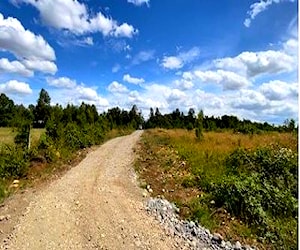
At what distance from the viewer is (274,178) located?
10.5 m

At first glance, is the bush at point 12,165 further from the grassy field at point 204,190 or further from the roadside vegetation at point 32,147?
the grassy field at point 204,190

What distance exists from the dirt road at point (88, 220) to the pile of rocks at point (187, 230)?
10.1 inches

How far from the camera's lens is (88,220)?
7969mm

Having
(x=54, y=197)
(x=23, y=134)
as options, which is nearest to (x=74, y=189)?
(x=54, y=197)

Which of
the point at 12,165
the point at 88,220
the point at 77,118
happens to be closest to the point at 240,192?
the point at 88,220

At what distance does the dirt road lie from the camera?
6738 millimetres

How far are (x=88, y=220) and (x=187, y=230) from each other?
222 cm

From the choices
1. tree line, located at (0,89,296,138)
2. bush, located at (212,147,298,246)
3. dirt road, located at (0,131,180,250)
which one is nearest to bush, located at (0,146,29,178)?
dirt road, located at (0,131,180,250)

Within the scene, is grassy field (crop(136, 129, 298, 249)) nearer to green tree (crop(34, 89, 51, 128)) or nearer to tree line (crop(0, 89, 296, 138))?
tree line (crop(0, 89, 296, 138))

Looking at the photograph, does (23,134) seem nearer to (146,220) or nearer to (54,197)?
(54,197)

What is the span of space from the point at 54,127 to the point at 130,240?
1708 cm

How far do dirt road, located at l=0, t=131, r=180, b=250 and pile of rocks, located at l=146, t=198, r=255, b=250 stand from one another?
257 mm

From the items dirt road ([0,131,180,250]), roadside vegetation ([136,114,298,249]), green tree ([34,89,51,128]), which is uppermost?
green tree ([34,89,51,128])

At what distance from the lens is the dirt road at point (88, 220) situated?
6.74 meters
